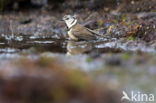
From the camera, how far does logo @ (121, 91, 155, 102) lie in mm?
8165

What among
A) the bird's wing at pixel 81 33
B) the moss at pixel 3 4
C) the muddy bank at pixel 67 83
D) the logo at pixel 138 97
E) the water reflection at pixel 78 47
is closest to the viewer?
the muddy bank at pixel 67 83

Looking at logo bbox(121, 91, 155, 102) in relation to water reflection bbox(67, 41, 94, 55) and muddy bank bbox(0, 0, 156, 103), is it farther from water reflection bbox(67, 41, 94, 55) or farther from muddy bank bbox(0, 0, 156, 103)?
water reflection bbox(67, 41, 94, 55)

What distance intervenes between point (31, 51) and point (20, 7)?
8749mm

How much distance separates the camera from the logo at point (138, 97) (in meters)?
8.16

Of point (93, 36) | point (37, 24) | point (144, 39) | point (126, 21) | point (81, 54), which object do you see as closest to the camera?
point (81, 54)

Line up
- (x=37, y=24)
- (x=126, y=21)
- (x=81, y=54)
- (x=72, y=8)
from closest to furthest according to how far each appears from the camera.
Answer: (x=81, y=54)
(x=126, y=21)
(x=37, y=24)
(x=72, y=8)

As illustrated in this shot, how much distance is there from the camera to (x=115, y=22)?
16.7 meters

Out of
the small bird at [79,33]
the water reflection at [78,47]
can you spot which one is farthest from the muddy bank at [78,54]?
the small bird at [79,33]

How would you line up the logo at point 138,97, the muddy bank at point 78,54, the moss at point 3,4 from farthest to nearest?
the moss at point 3,4
the logo at point 138,97
the muddy bank at point 78,54

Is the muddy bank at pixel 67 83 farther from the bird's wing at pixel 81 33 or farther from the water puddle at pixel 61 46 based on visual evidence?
the bird's wing at pixel 81 33

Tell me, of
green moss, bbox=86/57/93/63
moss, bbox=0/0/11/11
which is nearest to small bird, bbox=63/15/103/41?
green moss, bbox=86/57/93/63

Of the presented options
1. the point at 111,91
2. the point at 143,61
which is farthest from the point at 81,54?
the point at 111,91

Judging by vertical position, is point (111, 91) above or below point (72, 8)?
below

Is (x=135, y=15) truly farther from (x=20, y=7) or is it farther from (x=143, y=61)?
(x=143, y=61)
